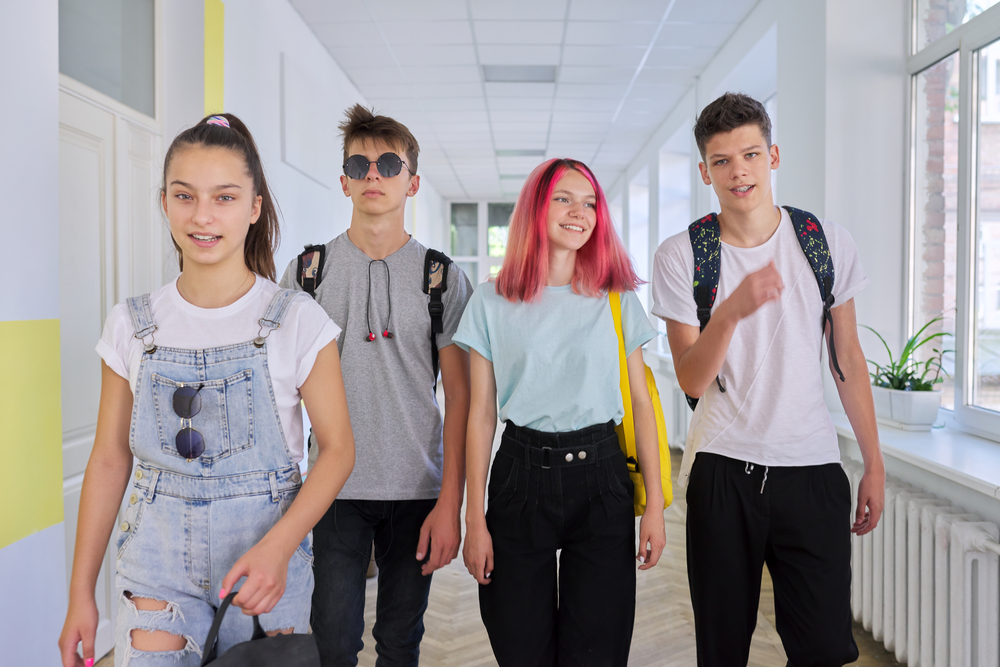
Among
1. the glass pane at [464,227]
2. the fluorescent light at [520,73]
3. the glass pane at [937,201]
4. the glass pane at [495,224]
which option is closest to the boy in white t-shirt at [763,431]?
the glass pane at [937,201]

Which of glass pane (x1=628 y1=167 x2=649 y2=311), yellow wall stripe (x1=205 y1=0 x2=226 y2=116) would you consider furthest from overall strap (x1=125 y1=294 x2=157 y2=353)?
glass pane (x1=628 y1=167 x2=649 y2=311)

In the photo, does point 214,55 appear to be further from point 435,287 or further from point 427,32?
point 435,287

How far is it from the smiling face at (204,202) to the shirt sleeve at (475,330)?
1.80 feet

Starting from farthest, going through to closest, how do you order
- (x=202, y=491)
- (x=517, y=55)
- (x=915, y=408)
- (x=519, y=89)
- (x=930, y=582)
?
(x=519, y=89) → (x=517, y=55) → (x=915, y=408) → (x=930, y=582) → (x=202, y=491)

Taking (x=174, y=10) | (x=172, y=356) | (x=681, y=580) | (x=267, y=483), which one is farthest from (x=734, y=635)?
(x=174, y=10)

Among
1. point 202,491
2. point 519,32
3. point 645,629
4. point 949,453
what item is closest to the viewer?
point 202,491

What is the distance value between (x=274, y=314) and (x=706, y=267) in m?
1.03

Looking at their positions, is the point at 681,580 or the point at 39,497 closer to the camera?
the point at 39,497

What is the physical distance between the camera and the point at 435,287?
5.43ft

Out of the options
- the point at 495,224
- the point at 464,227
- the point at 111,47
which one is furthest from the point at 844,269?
the point at 464,227

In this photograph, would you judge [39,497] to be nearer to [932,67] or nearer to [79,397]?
[79,397]

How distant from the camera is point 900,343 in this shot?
313 centimetres

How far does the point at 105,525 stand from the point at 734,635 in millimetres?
1409

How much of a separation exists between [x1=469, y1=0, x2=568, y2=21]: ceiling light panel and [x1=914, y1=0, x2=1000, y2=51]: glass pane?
1990mm
